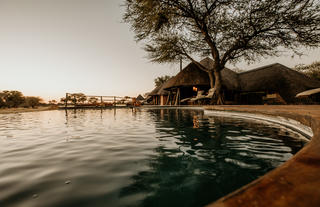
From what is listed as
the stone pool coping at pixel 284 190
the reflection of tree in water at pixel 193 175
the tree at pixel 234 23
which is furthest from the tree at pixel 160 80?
the stone pool coping at pixel 284 190

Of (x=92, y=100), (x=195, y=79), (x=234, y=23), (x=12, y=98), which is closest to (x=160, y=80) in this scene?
(x=92, y=100)

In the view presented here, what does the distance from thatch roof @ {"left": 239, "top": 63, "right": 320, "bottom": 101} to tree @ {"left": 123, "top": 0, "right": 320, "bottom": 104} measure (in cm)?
558

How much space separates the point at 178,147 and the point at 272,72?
68.8 feet

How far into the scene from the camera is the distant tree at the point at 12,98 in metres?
29.2

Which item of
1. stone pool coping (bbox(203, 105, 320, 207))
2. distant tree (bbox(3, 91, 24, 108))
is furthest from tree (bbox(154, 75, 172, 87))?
stone pool coping (bbox(203, 105, 320, 207))

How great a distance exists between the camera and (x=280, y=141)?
3.09 metres

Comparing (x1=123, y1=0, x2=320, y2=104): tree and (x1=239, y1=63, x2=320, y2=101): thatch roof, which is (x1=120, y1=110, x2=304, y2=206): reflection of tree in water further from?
(x1=239, y1=63, x2=320, y2=101): thatch roof

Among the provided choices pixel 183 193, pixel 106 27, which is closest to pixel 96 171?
pixel 183 193

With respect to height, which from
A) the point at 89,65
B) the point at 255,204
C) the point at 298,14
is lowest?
the point at 255,204

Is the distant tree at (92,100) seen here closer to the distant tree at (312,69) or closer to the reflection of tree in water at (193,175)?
the reflection of tree in water at (193,175)

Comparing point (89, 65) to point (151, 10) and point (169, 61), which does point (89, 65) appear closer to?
point (169, 61)

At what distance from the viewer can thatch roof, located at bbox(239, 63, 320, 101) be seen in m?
15.6

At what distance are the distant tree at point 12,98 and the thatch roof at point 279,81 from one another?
43.2m

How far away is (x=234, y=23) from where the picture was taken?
35.4 feet
